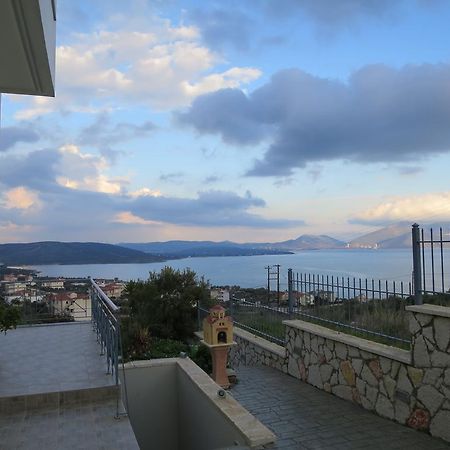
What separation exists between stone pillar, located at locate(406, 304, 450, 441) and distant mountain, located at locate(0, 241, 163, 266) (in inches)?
450

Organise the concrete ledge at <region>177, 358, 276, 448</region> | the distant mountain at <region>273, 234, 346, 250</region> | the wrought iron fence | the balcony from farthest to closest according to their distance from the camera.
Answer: the distant mountain at <region>273, 234, 346, 250</region>
the wrought iron fence
the balcony
the concrete ledge at <region>177, 358, 276, 448</region>

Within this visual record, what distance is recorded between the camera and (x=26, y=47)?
363 cm

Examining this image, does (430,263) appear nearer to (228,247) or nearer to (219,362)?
(219,362)

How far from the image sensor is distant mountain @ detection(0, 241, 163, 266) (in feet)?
56.8

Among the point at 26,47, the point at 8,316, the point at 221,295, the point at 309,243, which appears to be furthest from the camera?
the point at 309,243

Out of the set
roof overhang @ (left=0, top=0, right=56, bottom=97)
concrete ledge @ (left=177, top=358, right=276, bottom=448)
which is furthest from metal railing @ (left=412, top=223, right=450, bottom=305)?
roof overhang @ (left=0, top=0, right=56, bottom=97)

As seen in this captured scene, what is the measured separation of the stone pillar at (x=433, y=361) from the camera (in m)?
4.48

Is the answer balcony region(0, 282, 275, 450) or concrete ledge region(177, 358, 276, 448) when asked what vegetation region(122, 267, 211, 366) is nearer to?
balcony region(0, 282, 275, 450)

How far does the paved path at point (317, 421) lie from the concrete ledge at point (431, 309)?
49.0 inches

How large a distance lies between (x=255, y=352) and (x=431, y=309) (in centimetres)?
479

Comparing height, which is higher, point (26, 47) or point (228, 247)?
point (26, 47)

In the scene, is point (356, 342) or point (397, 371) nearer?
point (397, 371)

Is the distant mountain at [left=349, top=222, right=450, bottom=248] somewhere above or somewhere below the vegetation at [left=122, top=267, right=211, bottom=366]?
above

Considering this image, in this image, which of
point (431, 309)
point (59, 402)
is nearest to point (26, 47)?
point (59, 402)
